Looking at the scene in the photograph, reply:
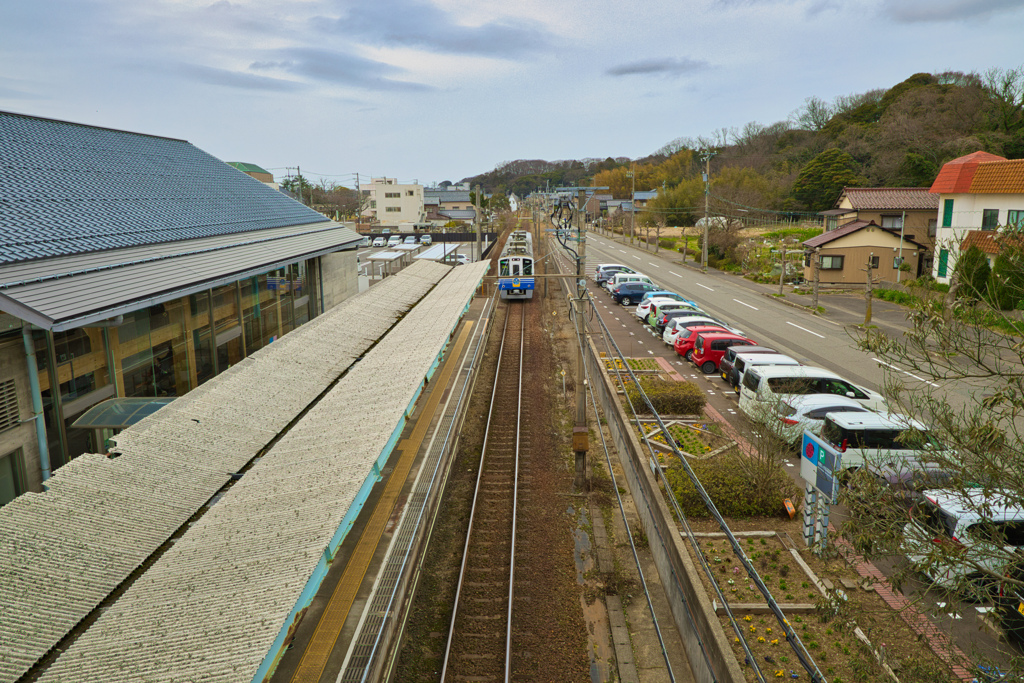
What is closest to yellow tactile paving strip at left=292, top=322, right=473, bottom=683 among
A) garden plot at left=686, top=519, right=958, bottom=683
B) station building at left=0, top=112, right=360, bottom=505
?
station building at left=0, top=112, right=360, bottom=505

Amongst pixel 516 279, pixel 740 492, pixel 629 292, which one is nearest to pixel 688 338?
pixel 740 492

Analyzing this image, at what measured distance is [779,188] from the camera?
211 feet

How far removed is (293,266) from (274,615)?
14.5 metres

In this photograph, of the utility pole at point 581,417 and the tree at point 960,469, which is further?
the utility pole at point 581,417

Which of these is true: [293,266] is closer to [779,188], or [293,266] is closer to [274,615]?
[274,615]

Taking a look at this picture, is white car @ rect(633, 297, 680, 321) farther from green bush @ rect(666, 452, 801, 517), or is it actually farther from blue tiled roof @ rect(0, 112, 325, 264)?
green bush @ rect(666, 452, 801, 517)

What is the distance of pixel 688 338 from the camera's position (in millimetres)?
21703

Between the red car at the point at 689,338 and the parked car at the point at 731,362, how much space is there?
2056mm

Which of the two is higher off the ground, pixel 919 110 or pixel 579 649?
pixel 919 110

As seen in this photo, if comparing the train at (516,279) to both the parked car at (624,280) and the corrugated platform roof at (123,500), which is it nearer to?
the parked car at (624,280)

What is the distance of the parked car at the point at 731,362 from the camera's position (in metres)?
18.4

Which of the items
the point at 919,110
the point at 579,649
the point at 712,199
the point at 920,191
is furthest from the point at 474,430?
the point at 919,110

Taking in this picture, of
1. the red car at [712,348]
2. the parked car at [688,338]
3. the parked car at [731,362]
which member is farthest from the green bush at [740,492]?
the parked car at [688,338]

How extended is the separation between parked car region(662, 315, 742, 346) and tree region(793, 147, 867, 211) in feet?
129
